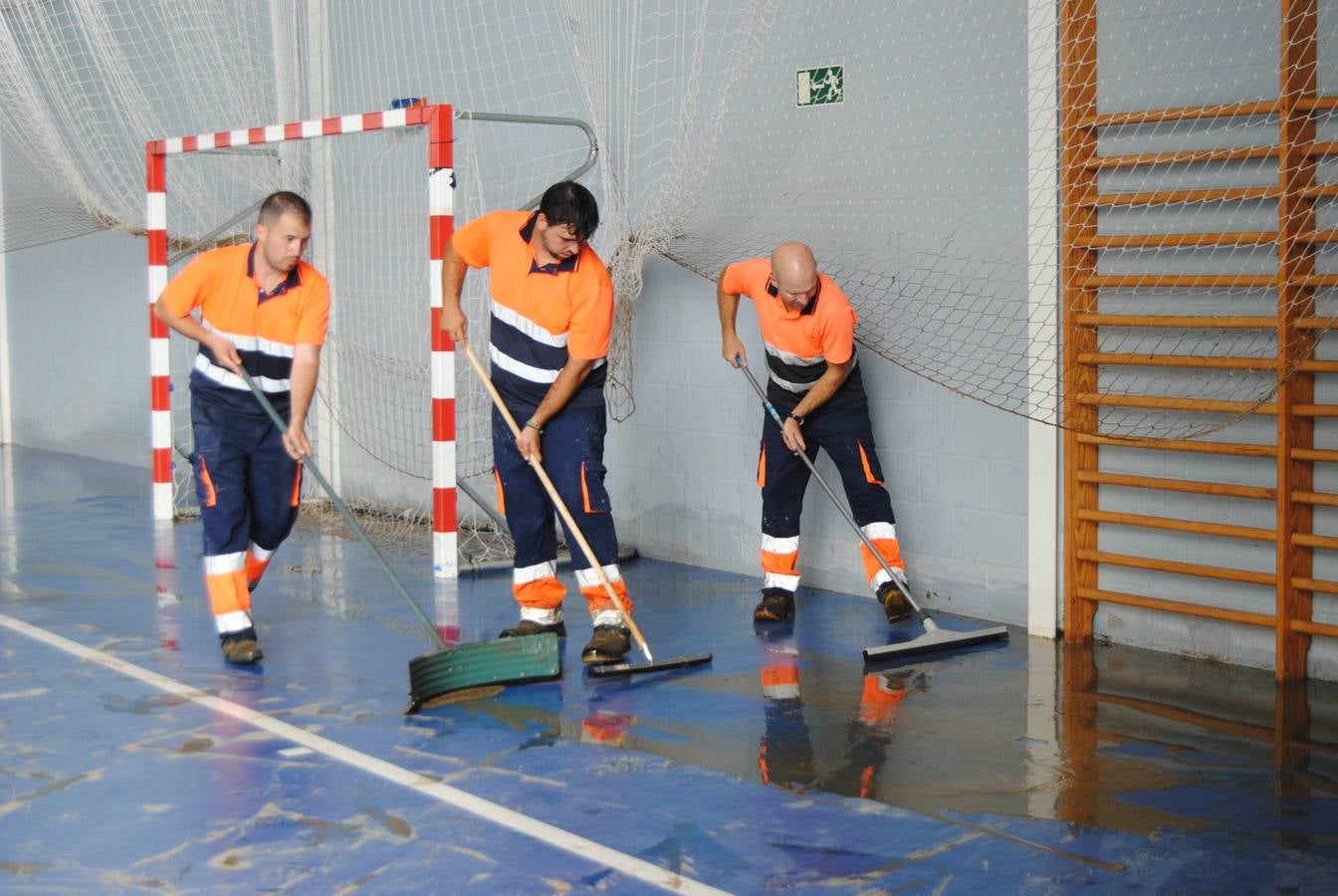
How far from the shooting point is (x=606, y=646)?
16.1 ft

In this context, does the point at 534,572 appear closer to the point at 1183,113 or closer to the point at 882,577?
the point at 882,577

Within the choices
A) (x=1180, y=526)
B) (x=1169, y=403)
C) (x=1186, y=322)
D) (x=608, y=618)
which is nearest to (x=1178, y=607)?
(x=1180, y=526)

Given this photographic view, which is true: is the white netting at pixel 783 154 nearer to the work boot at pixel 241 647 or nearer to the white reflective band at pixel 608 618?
the white reflective band at pixel 608 618

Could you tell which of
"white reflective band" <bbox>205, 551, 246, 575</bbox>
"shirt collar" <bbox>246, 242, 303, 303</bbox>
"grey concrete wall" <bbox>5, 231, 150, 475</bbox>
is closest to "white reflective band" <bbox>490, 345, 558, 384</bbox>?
"shirt collar" <bbox>246, 242, 303, 303</bbox>

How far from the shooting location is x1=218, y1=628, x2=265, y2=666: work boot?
4.89 meters

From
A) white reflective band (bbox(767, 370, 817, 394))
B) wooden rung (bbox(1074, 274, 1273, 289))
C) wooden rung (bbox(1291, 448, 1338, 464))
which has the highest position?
wooden rung (bbox(1074, 274, 1273, 289))

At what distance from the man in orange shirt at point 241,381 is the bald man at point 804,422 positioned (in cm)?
157

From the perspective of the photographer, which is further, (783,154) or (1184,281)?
(783,154)

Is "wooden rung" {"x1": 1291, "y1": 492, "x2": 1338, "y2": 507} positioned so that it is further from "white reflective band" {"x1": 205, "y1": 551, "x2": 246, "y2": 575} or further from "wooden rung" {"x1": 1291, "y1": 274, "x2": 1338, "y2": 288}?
"white reflective band" {"x1": 205, "y1": 551, "x2": 246, "y2": 575}

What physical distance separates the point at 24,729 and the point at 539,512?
1738 mm

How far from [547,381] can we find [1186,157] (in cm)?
215

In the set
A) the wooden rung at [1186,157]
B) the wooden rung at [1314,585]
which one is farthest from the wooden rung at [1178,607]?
the wooden rung at [1186,157]

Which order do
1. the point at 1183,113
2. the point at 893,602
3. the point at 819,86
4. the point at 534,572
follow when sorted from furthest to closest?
the point at 819,86 → the point at 893,602 → the point at 534,572 → the point at 1183,113

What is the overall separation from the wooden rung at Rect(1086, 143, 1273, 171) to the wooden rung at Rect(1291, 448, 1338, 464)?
0.88 m
